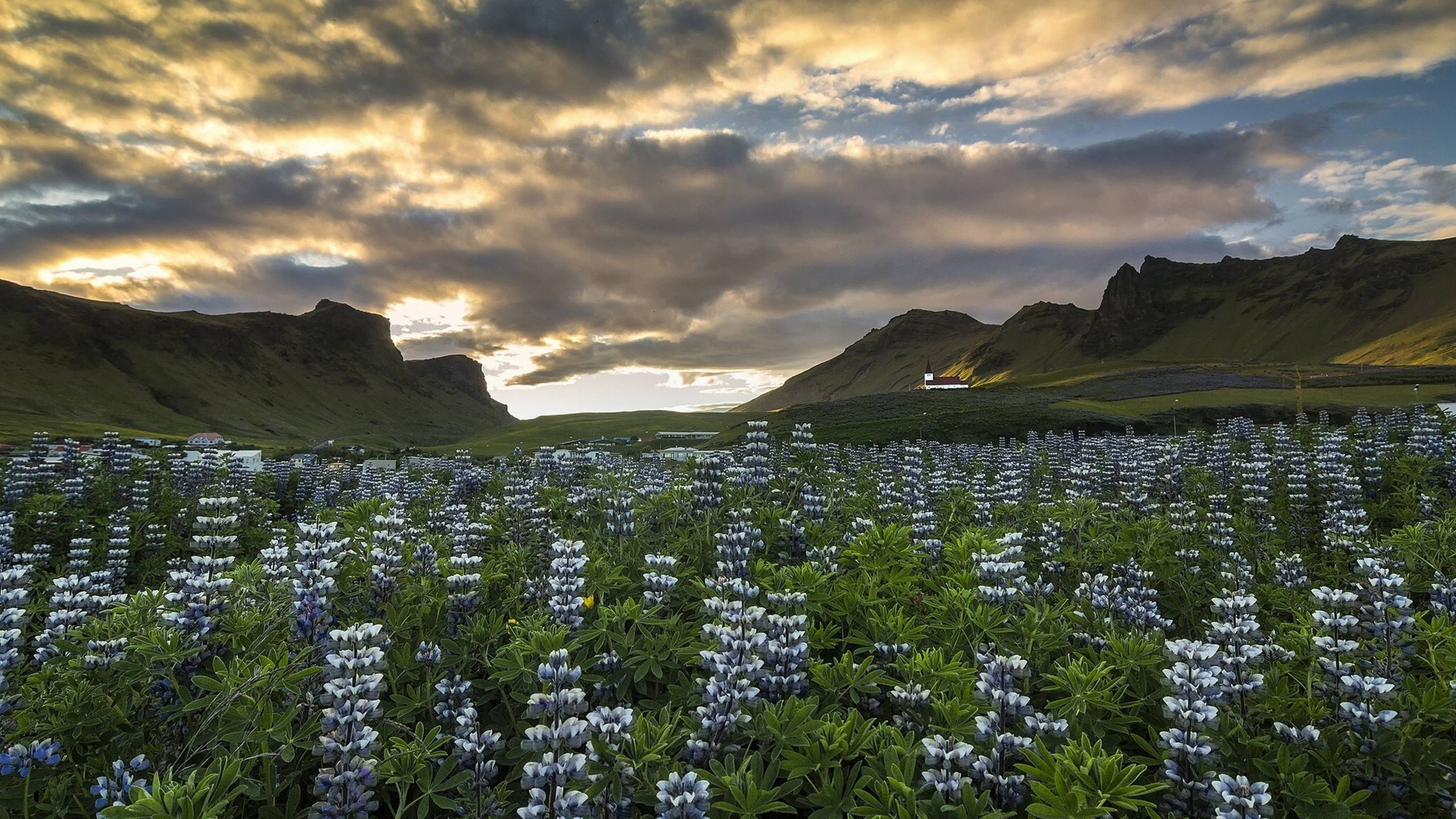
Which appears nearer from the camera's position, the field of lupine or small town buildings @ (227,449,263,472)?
the field of lupine

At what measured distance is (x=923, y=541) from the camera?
7.76 m

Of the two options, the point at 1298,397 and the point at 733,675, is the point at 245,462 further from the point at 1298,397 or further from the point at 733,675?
the point at 1298,397

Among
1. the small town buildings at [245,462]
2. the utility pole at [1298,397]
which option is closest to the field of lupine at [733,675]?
the small town buildings at [245,462]

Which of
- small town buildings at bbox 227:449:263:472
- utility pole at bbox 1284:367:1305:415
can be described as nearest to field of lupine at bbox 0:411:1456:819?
small town buildings at bbox 227:449:263:472

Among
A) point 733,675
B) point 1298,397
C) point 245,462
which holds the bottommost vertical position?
point 733,675

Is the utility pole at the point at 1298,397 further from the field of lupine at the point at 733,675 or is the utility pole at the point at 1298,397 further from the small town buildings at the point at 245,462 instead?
the small town buildings at the point at 245,462

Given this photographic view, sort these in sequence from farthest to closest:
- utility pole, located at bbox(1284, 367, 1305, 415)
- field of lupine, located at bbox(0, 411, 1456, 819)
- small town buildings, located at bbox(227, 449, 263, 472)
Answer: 1. utility pole, located at bbox(1284, 367, 1305, 415)
2. small town buildings, located at bbox(227, 449, 263, 472)
3. field of lupine, located at bbox(0, 411, 1456, 819)

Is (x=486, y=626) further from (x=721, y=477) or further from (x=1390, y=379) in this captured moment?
(x=1390, y=379)

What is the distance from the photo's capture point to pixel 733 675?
372cm

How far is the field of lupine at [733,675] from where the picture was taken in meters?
3.46

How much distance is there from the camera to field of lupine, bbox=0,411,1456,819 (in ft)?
11.4

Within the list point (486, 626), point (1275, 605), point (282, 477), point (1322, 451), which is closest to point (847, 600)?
point (486, 626)

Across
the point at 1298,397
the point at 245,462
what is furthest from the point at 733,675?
the point at 1298,397

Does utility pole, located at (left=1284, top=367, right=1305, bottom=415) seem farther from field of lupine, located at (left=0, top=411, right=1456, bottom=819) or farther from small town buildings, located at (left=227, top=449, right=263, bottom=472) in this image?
small town buildings, located at (left=227, top=449, right=263, bottom=472)
